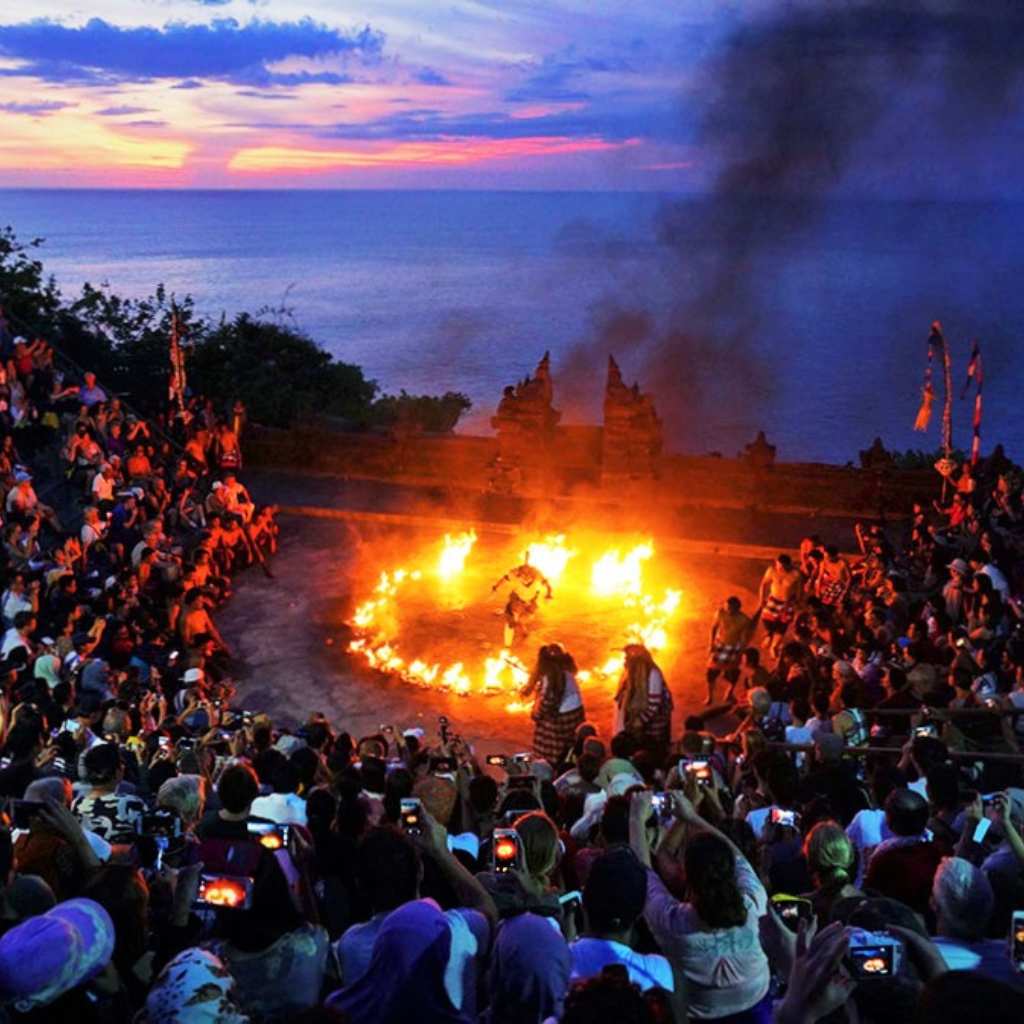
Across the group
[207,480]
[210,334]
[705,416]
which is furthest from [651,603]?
[705,416]

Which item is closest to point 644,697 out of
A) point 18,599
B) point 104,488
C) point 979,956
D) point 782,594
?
point 782,594

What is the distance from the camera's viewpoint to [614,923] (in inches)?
182

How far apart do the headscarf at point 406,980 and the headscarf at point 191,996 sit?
2.09 feet

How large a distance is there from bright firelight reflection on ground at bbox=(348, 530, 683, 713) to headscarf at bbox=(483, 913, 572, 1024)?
32.0 feet

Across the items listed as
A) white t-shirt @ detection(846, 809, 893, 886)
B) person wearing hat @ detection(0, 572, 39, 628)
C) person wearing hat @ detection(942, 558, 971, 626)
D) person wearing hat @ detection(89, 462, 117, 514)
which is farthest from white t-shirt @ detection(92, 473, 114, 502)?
white t-shirt @ detection(846, 809, 893, 886)

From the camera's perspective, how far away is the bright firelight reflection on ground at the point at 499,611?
49.9 ft

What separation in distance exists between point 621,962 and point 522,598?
12.3 m

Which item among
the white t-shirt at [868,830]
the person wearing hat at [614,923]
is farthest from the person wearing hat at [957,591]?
the person wearing hat at [614,923]

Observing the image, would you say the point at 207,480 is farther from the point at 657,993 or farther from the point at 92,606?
the point at 657,993

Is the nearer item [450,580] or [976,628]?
[976,628]

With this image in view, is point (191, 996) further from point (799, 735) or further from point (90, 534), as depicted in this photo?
point (90, 534)

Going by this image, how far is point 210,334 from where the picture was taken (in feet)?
130

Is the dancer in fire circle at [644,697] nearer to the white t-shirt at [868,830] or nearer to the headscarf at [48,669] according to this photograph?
the white t-shirt at [868,830]

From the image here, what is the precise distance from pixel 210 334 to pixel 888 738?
110ft
